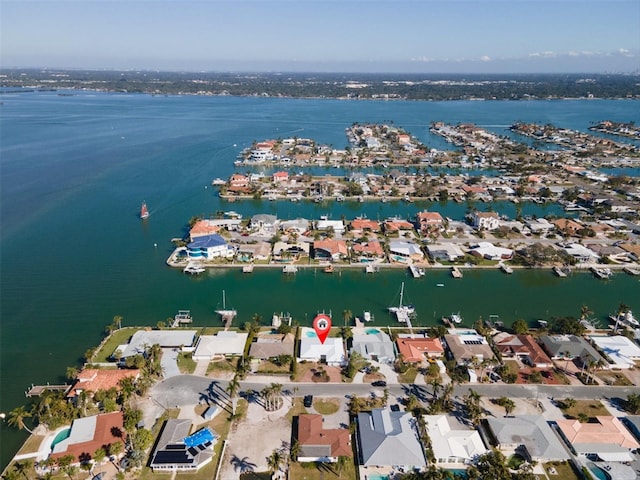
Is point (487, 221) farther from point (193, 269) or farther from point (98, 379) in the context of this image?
point (98, 379)

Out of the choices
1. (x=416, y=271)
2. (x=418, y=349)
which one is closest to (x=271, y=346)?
(x=418, y=349)

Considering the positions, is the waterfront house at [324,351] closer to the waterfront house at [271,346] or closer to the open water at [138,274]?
the waterfront house at [271,346]

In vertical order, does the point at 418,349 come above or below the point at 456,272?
below

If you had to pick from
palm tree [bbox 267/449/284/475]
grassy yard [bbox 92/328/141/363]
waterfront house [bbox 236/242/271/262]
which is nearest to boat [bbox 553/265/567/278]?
waterfront house [bbox 236/242/271/262]

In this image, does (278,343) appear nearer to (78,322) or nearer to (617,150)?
(78,322)

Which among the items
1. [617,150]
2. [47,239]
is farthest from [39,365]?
[617,150]

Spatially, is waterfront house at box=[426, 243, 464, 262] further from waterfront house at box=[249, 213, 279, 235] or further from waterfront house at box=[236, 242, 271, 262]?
waterfront house at box=[249, 213, 279, 235]
